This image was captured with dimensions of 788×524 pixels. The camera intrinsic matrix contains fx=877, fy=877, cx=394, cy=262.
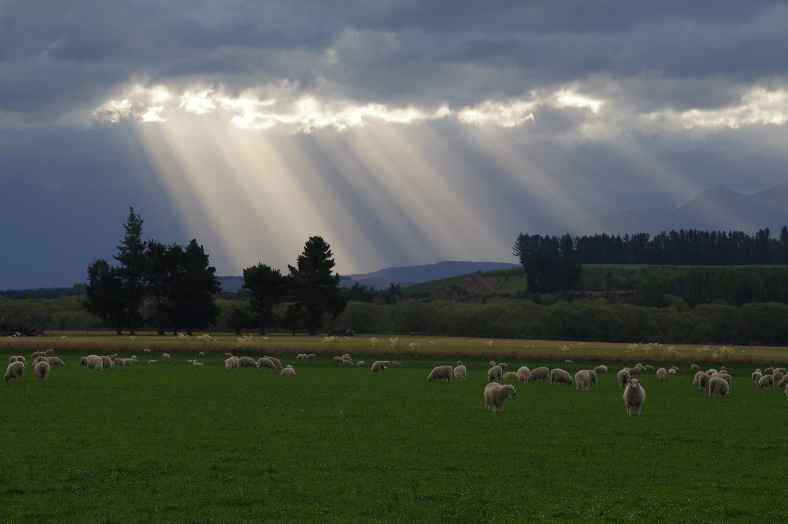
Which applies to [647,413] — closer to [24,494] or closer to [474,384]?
[474,384]

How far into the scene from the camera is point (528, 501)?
15.6 meters

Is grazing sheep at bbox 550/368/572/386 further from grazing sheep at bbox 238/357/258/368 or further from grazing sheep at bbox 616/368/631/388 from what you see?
grazing sheep at bbox 238/357/258/368

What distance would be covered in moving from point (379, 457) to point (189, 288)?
89162 millimetres

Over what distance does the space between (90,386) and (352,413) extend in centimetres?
1419

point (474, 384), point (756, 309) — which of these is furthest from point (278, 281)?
point (474, 384)

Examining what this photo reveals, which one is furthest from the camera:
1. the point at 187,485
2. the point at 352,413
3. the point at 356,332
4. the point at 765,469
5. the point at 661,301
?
the point at 661,301

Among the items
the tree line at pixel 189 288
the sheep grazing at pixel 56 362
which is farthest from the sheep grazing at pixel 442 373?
the tree line at pixel 189 288

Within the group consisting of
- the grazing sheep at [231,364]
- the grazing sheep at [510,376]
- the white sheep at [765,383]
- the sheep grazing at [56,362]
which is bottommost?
the white sheep at [765,383]

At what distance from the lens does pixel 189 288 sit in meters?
105

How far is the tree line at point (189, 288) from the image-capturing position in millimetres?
105312

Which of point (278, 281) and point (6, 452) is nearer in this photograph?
point (6, 452)

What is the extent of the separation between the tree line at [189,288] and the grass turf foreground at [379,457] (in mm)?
71470

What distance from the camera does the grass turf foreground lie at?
14.9m

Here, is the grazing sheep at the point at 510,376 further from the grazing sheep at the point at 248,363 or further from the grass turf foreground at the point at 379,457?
the grazing sheep at the point at 248,363
